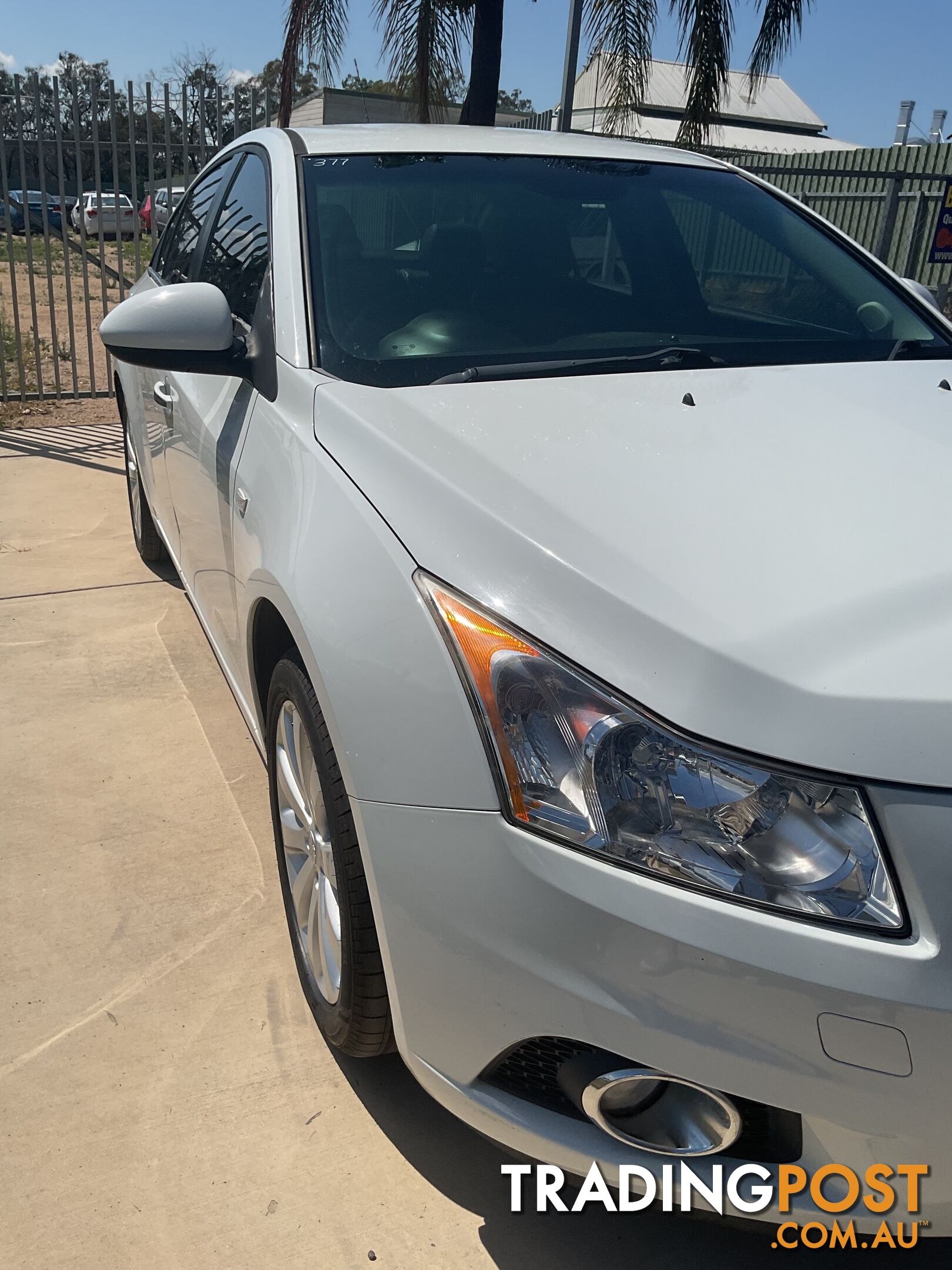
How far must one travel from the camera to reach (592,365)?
7.06ft

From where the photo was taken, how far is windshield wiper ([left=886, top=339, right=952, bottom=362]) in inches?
92.7

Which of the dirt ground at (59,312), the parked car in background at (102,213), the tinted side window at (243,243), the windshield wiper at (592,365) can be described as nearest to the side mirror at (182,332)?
the tinted side window at (243,243)

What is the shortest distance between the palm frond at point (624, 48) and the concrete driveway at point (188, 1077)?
25.7 ft

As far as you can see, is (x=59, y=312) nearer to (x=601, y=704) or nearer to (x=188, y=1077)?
(x=188, y=1077)

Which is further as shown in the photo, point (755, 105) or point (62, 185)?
point (755, 105)

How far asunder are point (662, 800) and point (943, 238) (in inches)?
276

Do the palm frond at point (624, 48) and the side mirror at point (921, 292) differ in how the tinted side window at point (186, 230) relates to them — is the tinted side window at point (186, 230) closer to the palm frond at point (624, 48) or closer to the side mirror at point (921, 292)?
the side mirror at point (921, 292)

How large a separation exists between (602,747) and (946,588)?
490 mm

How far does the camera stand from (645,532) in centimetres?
149

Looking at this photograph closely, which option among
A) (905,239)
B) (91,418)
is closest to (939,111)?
(905,239)

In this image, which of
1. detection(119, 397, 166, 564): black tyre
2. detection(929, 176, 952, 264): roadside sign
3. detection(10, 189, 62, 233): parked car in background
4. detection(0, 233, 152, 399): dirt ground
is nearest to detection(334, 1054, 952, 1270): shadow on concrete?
detection(119, 397, 166, 564): black tyre

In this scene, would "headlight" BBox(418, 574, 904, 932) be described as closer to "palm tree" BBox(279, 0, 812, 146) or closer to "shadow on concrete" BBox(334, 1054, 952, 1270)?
"shadow on concrete" BBox(334, 1054, 952, 1270)

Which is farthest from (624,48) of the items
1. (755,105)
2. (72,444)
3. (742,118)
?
(742,118)

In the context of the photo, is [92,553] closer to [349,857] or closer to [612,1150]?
[349,857]
